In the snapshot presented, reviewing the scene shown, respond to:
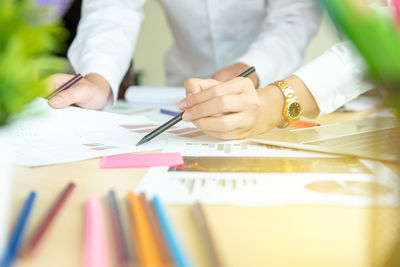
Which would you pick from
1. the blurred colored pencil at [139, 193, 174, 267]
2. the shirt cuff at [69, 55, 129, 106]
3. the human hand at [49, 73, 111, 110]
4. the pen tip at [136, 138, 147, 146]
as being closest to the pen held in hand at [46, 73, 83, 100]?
the human hand at [49, 73, 111, 110]

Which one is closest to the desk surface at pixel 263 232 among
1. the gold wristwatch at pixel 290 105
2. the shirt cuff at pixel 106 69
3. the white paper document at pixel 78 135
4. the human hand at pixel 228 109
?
the white paper document at pixel 78 135

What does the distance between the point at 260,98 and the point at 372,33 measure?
481 mm

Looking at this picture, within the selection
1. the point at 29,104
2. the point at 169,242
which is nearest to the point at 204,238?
the point at 169,242

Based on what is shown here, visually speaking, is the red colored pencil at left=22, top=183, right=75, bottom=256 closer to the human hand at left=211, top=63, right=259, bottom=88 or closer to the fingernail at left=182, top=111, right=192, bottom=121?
the fingernail at left=182, top=111, right=192, bottom=121

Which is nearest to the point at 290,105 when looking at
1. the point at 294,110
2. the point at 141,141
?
the point at 294,110

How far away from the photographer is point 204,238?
0.80 ft

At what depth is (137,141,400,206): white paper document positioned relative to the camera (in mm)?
341

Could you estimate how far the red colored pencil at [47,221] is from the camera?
0.23m

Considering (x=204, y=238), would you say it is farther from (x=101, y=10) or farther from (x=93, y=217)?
(x=101, y=10)

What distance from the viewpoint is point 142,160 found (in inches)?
18.2

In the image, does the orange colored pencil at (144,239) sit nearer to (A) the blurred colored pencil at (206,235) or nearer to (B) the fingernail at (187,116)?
(A) the blurred colored pencil at (206,235)

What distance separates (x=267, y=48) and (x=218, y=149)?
0.54m

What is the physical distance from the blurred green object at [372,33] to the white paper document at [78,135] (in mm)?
365

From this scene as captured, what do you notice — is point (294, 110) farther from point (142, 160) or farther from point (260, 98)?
point (142, 160)
